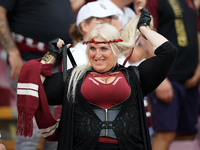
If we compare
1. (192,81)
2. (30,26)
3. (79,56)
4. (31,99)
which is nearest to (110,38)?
(79,56)

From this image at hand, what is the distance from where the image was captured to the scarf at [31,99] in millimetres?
2701

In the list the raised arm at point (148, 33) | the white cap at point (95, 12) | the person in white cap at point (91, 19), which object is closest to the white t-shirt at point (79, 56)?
the person in white cap at point (91, 19)

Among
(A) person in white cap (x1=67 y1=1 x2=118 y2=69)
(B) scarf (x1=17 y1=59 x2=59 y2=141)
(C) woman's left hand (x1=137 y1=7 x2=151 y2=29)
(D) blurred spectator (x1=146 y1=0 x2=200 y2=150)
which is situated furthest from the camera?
(D) blurred spectator (x1=146 y1=0 x2=200 y2=150)

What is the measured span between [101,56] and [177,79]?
169 centimetres

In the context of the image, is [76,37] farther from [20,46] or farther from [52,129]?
[52,129]

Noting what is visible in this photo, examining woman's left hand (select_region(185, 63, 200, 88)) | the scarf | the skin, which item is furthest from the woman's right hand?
woman's left hand (select_region(185, 63, 200, 88))

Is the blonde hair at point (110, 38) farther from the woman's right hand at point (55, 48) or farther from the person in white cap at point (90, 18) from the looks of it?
the person in white cap at point (90, 18)

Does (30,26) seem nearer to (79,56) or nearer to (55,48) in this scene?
(79,56)

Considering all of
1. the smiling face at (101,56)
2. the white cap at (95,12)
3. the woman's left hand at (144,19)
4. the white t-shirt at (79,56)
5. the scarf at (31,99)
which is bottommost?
the scarf at (31,99)

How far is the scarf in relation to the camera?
2701 millimetres

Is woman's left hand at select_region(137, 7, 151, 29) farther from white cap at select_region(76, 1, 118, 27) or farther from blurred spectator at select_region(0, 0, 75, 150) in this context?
blurred spectator at select_region(0, 0, 75, 150)

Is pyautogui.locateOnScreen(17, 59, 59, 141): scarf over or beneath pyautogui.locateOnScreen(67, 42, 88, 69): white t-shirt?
beneath

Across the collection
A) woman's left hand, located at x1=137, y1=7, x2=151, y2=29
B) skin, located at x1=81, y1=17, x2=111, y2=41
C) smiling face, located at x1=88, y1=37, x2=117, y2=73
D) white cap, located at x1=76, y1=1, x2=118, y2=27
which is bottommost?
smiling face, located at x1=88, y1=37, x2=117, y2=73

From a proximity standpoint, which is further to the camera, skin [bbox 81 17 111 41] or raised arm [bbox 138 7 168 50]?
skin [bbox 81 17 111 41]
